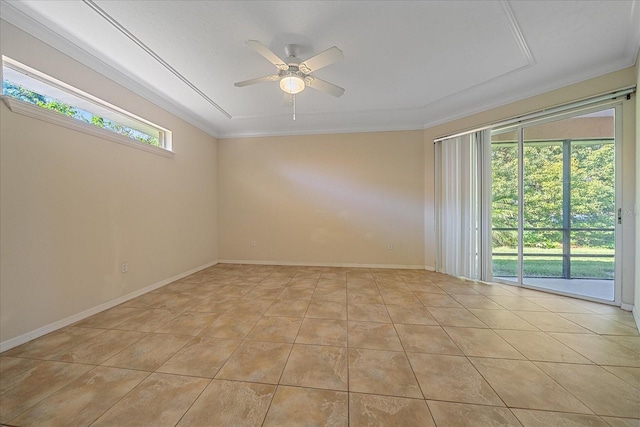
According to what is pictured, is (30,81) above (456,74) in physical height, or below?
below

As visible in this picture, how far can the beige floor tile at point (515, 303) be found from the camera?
254cm

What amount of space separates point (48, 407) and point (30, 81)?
8.77 feet

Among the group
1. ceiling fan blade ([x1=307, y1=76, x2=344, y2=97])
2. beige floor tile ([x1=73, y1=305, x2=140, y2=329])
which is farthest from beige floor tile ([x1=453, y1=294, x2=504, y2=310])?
beige floor tile ([x1=73, y1=305, x2=140, y2=329])

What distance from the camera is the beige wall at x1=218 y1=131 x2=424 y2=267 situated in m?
4.26

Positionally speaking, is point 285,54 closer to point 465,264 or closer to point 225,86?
point 225,86

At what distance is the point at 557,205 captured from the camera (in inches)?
117

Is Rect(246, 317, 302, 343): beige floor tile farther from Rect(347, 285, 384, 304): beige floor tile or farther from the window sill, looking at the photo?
the window sill

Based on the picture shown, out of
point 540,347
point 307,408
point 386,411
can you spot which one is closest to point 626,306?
point 540,347

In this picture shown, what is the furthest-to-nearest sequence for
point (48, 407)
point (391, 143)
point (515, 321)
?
point (391, 143), point (515, 321), point (48, 407)

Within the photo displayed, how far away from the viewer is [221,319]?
230 centimetres

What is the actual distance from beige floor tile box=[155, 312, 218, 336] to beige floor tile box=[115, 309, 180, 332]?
85 millimetres

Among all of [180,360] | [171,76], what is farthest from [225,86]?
[180,360]

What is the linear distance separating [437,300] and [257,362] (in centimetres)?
225

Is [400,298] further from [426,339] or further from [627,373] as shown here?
[627,373]
